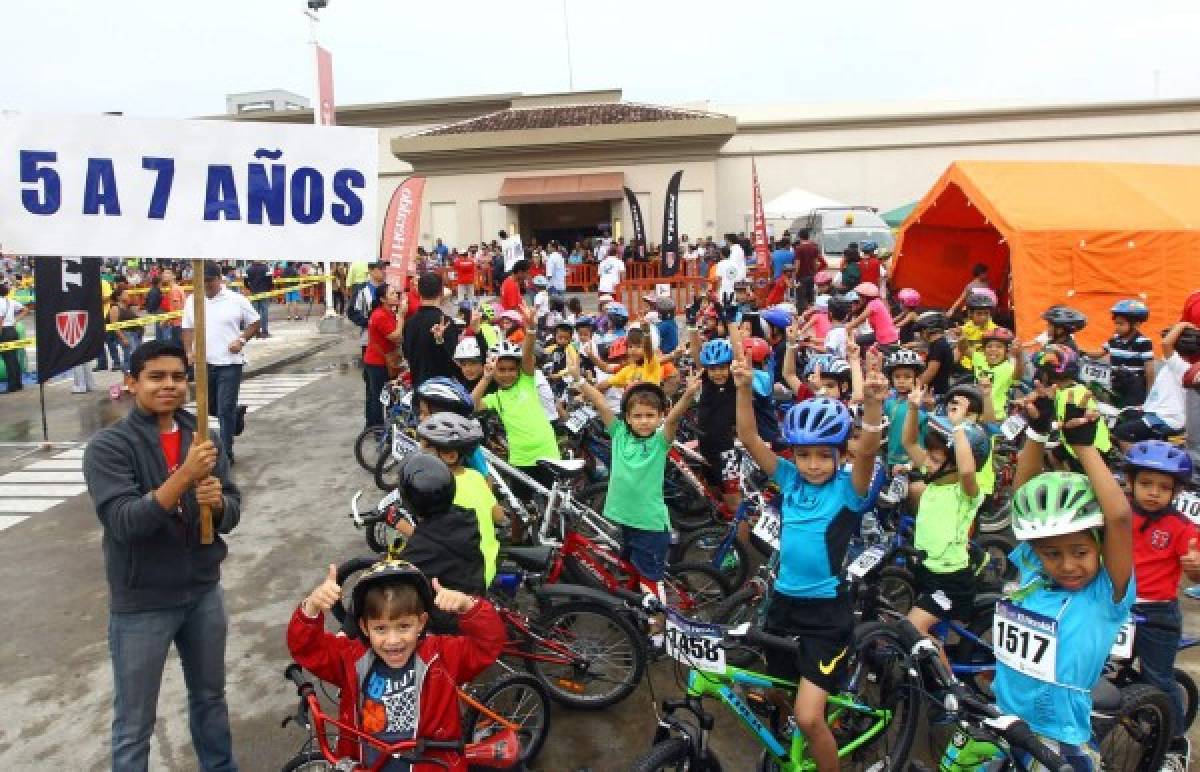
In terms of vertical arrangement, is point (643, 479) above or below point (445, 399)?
below

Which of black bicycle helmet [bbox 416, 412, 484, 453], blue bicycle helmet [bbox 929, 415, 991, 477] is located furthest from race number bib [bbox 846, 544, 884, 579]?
black bicycle helmet [bbox 416, 412, 484, 453]

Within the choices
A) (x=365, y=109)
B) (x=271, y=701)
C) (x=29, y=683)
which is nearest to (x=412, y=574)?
(x=271, y=701)

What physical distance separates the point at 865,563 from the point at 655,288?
1352 centimetres

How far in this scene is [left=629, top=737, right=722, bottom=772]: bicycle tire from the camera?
3.08 m

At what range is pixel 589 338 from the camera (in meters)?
10.0

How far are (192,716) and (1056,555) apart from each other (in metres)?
3.73

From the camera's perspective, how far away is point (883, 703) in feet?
13.0

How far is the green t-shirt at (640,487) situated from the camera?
16.9 feet

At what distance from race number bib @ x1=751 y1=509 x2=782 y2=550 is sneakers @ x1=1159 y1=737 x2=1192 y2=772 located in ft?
6.70

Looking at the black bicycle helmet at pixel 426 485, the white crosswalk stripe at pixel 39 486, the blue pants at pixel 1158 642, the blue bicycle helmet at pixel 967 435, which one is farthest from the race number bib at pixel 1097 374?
the white crosswalk stripe at pixel 39 486

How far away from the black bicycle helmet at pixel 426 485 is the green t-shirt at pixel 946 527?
268cm

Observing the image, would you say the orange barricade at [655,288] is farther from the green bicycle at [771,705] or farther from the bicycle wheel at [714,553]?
the green bicycle at [771,705]

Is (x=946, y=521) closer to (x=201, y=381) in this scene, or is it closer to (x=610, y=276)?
(x=201, y=381)

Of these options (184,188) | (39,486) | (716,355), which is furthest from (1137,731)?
(39,486)
